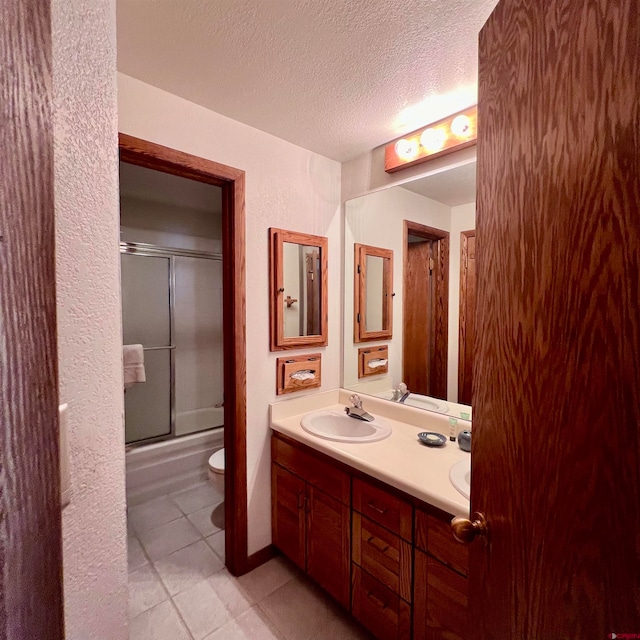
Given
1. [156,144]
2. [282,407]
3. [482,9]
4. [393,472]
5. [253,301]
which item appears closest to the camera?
[482,9]

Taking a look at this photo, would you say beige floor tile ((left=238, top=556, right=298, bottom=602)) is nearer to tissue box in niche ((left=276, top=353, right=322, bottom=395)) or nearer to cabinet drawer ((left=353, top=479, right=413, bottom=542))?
cabinet drawer ((left=353, top=479, right=413, bottom=542))

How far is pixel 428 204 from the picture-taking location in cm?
174

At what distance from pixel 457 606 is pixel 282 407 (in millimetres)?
1115

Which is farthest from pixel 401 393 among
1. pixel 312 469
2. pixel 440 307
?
pixel 312 469

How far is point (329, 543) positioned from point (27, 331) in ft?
5.26

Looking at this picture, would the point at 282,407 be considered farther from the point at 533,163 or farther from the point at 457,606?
the point at 533,163

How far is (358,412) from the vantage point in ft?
5.95

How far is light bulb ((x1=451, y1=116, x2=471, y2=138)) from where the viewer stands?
1439 mm

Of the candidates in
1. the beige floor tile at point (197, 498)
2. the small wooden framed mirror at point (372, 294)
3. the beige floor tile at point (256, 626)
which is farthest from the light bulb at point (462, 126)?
the beige floor tile at point (197, 498)

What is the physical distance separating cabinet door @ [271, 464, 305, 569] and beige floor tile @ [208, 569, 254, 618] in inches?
10.4

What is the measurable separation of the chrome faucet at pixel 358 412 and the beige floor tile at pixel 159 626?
1.19m

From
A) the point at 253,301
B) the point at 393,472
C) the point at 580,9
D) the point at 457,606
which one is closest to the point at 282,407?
the point at 253,301

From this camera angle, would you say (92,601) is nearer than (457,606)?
Yes

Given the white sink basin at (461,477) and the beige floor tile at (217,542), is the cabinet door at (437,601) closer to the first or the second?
the white sink basin at (461,477)
